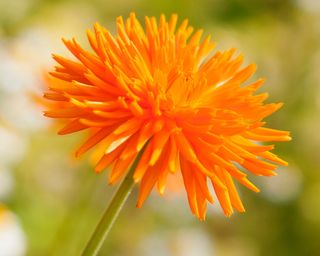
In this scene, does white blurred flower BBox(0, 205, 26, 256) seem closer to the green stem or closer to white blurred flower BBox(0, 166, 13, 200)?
white blurred flower BBox(0, 166, 13, 200)

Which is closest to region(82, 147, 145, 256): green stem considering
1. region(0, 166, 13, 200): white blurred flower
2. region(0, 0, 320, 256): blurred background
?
region(0, 0, 320, 256): blurred background

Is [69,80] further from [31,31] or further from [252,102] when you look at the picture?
[31,31]

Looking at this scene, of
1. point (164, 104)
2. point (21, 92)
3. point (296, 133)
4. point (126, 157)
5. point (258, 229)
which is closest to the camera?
point (126, 157)

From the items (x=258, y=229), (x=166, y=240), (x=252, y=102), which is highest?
(x=252, y=102)

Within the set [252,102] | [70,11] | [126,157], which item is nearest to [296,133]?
[70,11]

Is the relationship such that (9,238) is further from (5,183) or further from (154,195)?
(154,195)

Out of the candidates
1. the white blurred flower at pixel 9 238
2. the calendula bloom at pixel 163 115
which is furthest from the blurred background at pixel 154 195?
the calendula bloom at pixel 163 115

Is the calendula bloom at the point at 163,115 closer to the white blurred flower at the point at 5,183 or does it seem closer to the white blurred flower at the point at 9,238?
the white blurred flower at the point at 9,238
